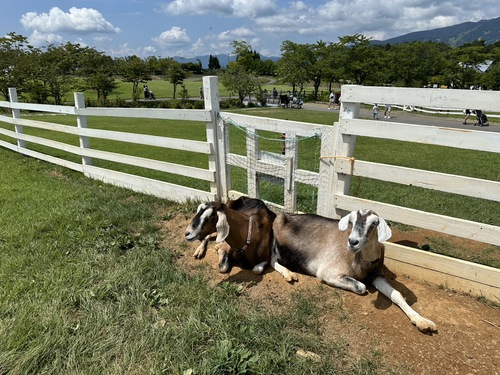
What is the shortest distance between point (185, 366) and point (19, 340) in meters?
1.35

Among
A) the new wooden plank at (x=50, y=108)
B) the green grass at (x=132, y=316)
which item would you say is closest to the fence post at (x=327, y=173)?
the green grass at (x=132, y=316)

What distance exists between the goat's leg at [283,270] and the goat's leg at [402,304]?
0.80 meters

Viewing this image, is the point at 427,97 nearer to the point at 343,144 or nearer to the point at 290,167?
the point at 343,144

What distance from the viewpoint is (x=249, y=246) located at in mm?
3951

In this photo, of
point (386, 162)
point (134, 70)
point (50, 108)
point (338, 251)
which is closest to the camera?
point (338, 251)

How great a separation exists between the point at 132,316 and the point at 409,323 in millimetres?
2356

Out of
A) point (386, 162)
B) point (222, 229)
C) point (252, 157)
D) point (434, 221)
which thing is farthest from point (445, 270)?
point (386, 162)

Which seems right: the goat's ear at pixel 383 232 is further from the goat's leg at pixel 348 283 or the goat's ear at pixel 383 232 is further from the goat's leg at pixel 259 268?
the goat's leg at pixel 259 268

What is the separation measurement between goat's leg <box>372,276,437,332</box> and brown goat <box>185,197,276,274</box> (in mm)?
1196

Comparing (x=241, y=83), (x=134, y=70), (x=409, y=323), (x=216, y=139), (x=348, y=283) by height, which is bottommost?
(x=409, y=323)

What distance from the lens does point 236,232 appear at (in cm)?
378

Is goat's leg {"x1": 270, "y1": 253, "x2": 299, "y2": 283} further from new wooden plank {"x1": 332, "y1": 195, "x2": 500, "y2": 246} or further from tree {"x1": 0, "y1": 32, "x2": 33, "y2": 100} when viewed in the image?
tree {"x1": 0, "y1": 32, "x2": 33, "y2": 100}

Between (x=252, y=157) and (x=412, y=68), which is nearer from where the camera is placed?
(x=252, y=157)

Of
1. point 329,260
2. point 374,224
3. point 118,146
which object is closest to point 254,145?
point 329,260
